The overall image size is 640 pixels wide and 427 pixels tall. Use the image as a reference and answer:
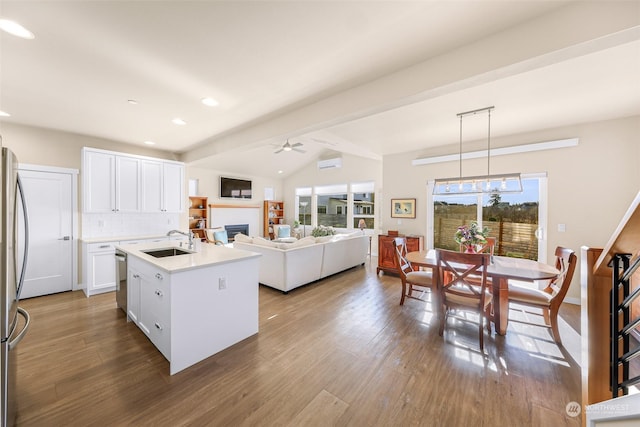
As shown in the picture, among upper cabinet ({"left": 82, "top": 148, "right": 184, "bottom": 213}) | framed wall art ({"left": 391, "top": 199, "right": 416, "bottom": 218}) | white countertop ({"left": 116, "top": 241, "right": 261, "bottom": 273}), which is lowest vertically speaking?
white countertop ({"left": 116, "top": 241, "right": 261, "bottom": 273})

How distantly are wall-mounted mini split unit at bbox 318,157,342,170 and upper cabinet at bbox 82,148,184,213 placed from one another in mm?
4762

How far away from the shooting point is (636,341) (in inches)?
95.7

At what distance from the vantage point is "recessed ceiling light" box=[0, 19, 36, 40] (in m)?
1.60

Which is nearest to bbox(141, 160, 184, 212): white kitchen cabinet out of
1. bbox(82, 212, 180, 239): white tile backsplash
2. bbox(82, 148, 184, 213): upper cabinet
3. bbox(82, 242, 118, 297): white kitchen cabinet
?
bbox(82, 148, 184, 213): upper cabinet

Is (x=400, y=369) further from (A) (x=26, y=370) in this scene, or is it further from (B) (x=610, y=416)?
(A) (x=26, y=370)

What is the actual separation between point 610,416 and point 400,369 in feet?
5.10

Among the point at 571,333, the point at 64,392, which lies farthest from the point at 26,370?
the point at 571,333

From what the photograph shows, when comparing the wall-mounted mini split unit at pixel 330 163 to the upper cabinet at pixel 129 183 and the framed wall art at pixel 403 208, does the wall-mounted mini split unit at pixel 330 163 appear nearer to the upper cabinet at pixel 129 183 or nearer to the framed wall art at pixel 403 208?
the framed wall art at pixel 403 208

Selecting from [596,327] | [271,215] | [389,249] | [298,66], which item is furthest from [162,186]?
[596,327]

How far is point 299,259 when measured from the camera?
157 inches

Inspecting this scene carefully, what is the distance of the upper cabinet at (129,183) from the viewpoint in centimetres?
388

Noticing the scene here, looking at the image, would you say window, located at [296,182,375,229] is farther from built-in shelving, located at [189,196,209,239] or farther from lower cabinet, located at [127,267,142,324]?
lower cabinet, located at [127,267,142,324]

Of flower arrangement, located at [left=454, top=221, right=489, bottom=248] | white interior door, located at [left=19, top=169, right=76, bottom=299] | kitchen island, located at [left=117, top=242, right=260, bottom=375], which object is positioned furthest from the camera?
white interior door, located at [left=19, top=169, right=76, bottom=299]

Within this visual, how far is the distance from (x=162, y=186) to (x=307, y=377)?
4.45 meters
